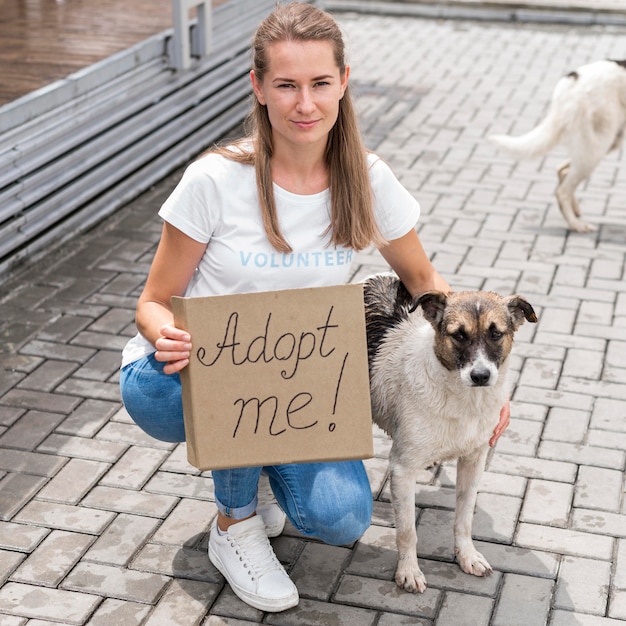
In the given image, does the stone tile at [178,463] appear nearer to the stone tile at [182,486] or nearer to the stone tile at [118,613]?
the stone tile at [182,486]

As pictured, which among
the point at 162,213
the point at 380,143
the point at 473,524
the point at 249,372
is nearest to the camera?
the point at 249,372

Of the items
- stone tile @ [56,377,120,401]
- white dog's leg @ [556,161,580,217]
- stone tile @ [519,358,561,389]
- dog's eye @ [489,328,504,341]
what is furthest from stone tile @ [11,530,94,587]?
white dog's leg @ [556,161,580,217]

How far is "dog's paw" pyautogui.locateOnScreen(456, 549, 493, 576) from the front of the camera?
3.72 metres

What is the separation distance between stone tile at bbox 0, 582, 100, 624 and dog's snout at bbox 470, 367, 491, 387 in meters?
1.53

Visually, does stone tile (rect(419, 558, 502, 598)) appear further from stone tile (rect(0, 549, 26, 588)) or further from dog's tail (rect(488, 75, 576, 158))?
dog's tail (rect(488, 75, 576, 158))

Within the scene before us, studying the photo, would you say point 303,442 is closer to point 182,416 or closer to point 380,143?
point 182,416

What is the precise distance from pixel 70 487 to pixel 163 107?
178 inches

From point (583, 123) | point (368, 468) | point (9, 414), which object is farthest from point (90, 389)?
point (583, 123)

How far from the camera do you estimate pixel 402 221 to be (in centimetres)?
368

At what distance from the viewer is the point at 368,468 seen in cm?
446

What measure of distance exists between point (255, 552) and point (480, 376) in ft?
3.40

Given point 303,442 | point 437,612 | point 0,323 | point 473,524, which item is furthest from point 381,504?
point 0,323

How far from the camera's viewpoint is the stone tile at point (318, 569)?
3654 millimetres

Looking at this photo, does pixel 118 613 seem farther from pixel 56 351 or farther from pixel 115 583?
pixel 56 351
